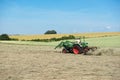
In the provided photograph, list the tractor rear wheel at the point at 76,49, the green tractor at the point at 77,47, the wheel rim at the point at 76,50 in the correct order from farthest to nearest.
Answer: the wheel rim at the point at 76,50 → the tractor rear wheel at the point at 76,49 → the green tractor at the point at 77,47

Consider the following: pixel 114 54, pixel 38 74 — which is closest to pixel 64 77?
pixel 38 74

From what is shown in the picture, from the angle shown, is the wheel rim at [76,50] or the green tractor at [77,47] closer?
the green tractor at [77,47]

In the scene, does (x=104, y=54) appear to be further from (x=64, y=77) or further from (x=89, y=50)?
(x=64, y=77)

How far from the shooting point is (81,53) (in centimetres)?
2638

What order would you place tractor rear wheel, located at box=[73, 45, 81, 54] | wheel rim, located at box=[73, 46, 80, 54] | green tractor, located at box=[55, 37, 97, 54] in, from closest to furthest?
green tractor, located at box=[55, 37, 97, 54], tractor rear wheel, located at box=[73, 45, 81, 54], wheel rim, located at box=[73, 46, 80, 54]

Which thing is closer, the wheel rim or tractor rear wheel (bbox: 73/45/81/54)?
tractor rear wheel (bbox: 73/45/81/54)

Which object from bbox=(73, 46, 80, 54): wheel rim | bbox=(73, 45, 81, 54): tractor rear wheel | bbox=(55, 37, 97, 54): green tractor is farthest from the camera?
bbox=(73, 46, 80, 54): wheel rim

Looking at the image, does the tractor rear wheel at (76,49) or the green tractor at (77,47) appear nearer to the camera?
the green tractor at (77,47)

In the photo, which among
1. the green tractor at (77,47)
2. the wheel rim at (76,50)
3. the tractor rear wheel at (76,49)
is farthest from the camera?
the wheel rim at (76,50)

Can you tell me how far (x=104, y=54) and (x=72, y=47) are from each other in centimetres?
293

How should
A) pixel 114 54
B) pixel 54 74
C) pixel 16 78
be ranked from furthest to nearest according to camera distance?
pixel 114 54 → pixel 54 74 → pixel 16 78

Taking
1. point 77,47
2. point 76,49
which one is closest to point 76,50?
point 76,49

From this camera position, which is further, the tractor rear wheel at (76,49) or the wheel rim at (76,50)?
the wheel rim at (76,50)

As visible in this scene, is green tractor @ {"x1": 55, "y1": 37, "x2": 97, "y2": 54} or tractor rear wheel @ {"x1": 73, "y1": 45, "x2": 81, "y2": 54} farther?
tractor rear wheel @ {"x1": 73, "y1": 45, "x2": 81, "y2": 54}
